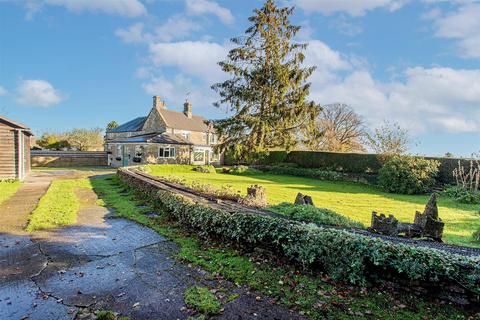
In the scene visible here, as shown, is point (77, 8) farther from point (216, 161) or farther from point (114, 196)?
point (216, 161)

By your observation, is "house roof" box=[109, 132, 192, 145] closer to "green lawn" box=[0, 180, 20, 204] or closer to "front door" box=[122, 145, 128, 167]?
"front door" box=[122, 145, 128, 167]

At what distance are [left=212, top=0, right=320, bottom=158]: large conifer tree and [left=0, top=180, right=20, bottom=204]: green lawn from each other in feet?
54.4

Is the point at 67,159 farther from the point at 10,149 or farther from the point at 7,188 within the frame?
the point at 7,188

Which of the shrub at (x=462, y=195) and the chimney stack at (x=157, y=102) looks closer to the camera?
the shrub at (x=462, y=195)

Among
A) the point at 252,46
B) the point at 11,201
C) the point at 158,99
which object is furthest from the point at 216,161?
the point at 11,201

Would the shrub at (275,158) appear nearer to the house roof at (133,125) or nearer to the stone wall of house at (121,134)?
the stone wall of house at (121,134)

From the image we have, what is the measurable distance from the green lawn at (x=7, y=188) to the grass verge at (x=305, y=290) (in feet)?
31.6

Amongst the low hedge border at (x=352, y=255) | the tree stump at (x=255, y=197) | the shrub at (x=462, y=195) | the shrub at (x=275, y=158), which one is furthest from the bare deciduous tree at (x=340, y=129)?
the low hedge border at (x=352, y=255)

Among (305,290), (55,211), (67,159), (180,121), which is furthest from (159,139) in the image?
(305,290)

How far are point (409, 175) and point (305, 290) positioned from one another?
17826mm

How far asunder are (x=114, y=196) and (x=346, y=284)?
36.0 ft

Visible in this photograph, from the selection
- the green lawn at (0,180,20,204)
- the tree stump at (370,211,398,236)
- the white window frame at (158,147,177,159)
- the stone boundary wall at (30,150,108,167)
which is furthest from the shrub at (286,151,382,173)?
the green lawn at (0,180,20,204)

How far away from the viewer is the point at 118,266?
5410 mm

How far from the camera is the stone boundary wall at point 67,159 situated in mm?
31312
